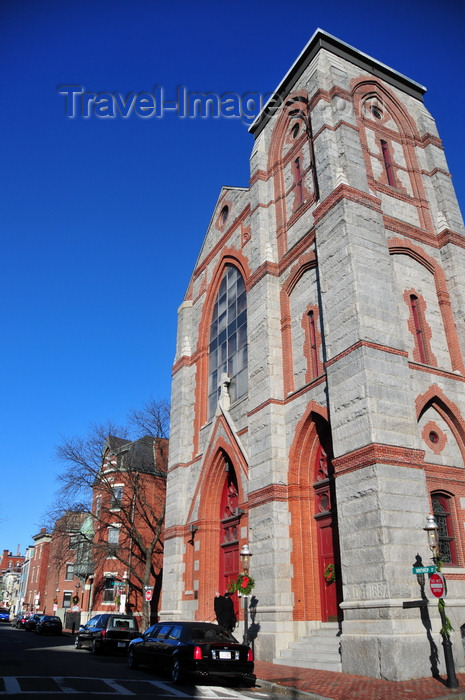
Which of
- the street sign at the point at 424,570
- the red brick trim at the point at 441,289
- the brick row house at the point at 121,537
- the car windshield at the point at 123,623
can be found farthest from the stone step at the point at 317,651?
the brick row house at the point at 121,537

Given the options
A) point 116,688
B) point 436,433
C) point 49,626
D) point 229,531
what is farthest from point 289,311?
point 49,626

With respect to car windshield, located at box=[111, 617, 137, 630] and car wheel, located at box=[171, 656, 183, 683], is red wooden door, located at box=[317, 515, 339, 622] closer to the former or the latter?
car wheel, located at box=[171, 656, 183, 683]

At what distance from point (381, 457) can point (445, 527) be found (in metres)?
3.52

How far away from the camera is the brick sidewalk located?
984 cm

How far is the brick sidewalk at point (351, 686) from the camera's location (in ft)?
32.3

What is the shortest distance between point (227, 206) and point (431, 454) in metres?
16.7

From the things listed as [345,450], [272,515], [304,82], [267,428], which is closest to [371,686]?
[345,450]

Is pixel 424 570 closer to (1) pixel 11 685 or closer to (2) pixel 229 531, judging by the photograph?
(1) pixel 11 685

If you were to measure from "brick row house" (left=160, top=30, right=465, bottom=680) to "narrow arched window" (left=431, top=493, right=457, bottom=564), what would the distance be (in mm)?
53

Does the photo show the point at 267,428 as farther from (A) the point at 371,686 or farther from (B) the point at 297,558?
(A) the point at 371,686

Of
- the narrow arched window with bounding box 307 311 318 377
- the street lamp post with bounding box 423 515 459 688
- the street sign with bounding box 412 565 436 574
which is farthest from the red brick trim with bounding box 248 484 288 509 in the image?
the street sign with bounding box 412 565 436 574

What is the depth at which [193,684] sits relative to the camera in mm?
12195

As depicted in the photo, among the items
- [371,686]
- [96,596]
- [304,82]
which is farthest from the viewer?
[96,596]

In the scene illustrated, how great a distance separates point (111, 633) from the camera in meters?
21.1
